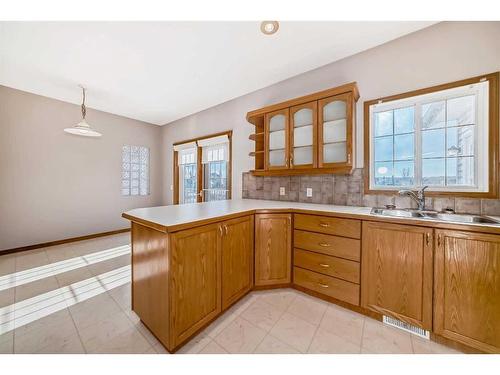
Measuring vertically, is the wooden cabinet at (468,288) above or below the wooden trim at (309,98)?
below

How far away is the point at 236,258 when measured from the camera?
1.71 m

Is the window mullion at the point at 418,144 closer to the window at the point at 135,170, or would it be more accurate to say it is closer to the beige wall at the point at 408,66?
the beige wall at the point at 408,66

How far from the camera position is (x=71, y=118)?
3.48 meters

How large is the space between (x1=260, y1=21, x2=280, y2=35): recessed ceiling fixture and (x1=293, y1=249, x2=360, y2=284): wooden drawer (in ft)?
6.83

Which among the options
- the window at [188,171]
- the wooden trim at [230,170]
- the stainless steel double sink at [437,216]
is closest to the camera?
the stainless steel double sink at [437,216]

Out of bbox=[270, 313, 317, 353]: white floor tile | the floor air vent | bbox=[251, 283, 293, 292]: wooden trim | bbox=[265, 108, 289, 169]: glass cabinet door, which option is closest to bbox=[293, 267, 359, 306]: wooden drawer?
bbox=[251, 283, 293, 292]: wooden trim

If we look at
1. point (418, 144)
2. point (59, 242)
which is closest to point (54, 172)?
point (59, 242)

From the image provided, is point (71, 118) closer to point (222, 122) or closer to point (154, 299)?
point (222, 122)

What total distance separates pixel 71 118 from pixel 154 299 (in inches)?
152

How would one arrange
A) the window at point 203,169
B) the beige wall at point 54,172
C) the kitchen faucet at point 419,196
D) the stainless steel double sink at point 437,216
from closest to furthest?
the stainless steel double sink at point 437,216 → the kitchen faucet at point 419,196 → the beige wall at point 54,172 → the window at point 203,169

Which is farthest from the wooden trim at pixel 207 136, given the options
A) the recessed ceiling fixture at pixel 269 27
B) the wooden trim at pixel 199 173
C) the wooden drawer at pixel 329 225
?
the wooden drawer at pixel 329 225

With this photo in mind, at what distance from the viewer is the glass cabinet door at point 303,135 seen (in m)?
2.12

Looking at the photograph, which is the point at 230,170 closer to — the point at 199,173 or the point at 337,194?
the point at 199,173

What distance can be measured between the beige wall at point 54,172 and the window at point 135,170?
132 mm
